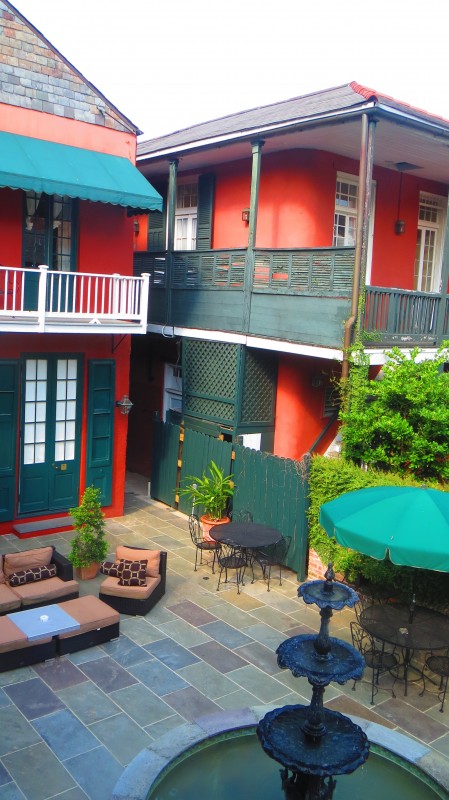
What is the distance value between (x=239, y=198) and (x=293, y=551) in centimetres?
773

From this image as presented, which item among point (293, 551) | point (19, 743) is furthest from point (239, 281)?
point (19, 743)

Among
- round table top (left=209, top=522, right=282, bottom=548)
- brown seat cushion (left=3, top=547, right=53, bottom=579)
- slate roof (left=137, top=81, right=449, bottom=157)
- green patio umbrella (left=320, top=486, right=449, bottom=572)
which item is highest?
slate roof (left=137, top=81, right=449, bottom=157)

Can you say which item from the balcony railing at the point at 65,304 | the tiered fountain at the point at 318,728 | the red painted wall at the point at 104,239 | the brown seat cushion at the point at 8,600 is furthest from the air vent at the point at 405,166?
the tiered fountain at the point at 318,728

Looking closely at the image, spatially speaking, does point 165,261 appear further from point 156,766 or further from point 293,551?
point 156,766

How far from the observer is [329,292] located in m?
11.3

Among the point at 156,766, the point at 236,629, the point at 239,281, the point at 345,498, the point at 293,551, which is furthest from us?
the point at 239,281

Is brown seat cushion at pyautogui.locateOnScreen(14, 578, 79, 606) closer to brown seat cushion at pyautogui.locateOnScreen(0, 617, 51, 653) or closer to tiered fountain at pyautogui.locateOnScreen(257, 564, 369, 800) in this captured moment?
brown seat cushion at pyautogui.locateOnScreen(0, 617, 51, 653)

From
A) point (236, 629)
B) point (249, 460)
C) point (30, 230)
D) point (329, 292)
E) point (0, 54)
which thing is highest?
point (0, 54)

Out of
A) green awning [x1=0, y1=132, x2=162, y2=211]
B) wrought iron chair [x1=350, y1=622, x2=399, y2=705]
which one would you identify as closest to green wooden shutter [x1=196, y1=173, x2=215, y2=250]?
green awning [x1=0, y1=132, x2=162, y2=211]

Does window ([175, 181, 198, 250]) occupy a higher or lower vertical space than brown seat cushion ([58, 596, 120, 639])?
higher

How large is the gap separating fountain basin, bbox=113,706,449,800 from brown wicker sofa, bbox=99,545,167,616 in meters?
2.83

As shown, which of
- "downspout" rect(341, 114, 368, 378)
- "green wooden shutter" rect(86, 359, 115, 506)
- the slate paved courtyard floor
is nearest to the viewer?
the slate paved courtyard floor

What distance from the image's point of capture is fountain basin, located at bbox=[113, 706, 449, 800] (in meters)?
5.91

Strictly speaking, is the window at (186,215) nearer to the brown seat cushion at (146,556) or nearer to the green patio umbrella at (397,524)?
the brown seat cushion at (146,556)
